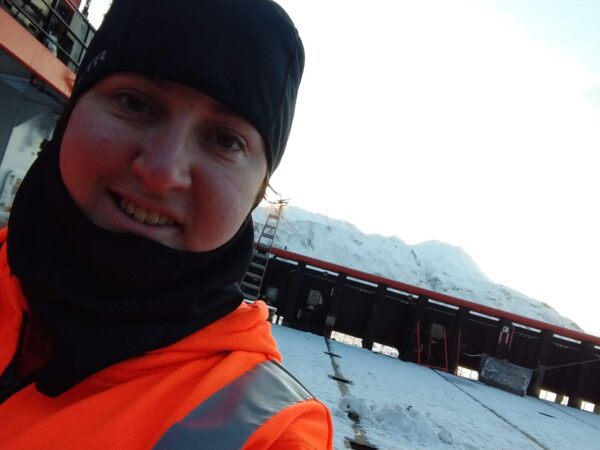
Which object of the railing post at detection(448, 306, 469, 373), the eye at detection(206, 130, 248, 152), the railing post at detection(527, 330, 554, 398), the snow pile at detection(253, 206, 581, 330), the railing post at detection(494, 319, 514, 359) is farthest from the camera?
the snow pile at detection(253, 206, 581, 330)

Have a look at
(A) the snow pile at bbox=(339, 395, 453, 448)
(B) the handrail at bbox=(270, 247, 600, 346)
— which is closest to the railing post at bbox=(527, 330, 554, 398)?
(B) the handrail at bbox=(270, 247, 600, 346)

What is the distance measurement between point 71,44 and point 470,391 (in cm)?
881

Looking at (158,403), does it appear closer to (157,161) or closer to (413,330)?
(157,161)

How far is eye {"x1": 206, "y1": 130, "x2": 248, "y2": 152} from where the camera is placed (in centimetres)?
100

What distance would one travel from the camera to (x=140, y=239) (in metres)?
0.95

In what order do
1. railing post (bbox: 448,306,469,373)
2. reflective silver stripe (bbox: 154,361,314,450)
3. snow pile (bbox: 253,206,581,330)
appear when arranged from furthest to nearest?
1. snow pile (bbox: 253,206,581,330)
2. railing post (bbox: 448,306,469,373)
3. reflective silver stripe (bbox: 154,361,314,450)

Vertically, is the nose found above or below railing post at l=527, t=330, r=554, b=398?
above

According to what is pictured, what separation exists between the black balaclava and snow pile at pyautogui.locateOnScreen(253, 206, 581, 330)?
308 feet

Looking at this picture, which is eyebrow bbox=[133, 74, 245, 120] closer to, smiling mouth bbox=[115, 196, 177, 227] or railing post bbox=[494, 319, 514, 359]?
smiling mouth bbox=[115, 196, 177, 227]

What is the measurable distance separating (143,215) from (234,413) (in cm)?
46

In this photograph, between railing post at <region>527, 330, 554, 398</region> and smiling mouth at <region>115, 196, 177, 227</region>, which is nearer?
smiling mouth at <region>115, 196, 177, 227</region>

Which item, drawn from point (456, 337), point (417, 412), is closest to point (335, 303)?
point (456, 337)

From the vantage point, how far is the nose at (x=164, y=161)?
0.90 m

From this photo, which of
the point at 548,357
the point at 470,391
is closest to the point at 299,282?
the point at 470,391
